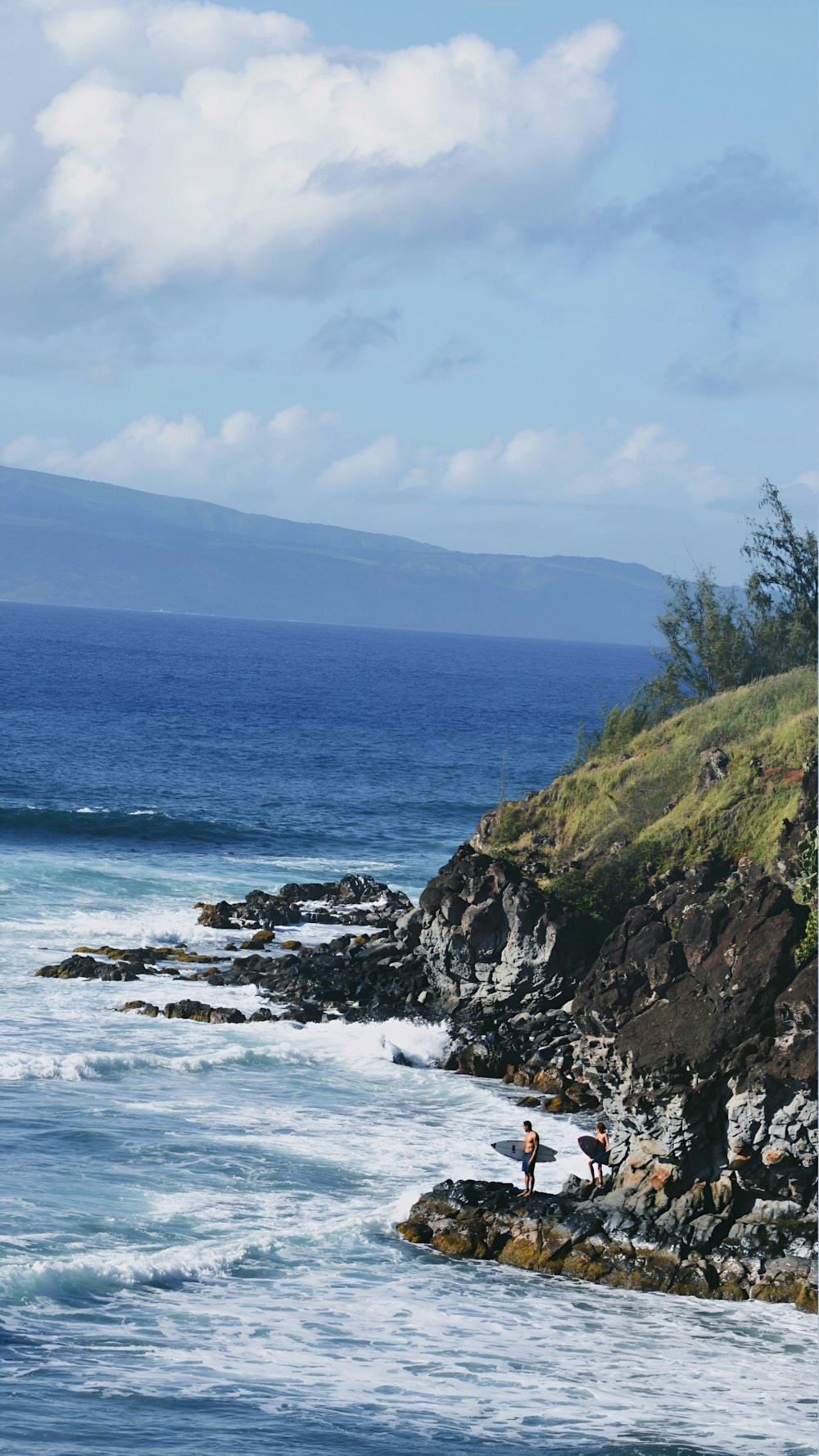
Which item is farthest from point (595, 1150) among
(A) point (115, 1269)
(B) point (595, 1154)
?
(A) point (115, 1269)

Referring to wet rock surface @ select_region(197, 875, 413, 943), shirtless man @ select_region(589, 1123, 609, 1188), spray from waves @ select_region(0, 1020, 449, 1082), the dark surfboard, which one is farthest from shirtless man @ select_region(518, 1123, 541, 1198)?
wet rock surface @ select_region(197, 875, 413, 943)

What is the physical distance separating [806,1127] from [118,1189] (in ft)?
40.1

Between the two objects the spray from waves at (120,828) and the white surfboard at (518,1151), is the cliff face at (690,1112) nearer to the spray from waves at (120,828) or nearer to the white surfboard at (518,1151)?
the white surfboard at (518,1151)

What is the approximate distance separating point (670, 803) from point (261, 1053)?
52.7 feet

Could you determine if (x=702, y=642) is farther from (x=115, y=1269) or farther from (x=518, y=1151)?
(x=115, y=1269)

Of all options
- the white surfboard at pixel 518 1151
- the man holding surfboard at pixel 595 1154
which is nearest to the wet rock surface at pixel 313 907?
the white surfboard at pixel 518 1151

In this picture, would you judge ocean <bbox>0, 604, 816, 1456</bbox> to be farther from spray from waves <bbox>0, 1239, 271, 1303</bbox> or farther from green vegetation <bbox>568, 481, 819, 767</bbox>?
green vegetation <bbox>568, 481, 819, 767</bbox>

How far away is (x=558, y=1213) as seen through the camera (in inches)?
982

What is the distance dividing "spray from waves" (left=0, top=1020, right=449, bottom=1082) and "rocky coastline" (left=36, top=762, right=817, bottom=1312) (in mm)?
725

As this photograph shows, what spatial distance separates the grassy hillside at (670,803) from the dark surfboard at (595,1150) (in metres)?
12.9

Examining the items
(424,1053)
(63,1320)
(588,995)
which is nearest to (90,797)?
(424,1053)

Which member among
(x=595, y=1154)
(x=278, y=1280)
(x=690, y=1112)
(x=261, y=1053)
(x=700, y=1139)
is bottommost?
(x=278, y=1280)

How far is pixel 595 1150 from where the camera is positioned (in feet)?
85.5

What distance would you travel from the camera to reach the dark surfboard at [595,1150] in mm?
26000
